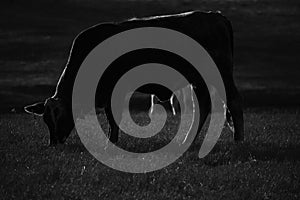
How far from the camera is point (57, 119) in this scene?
13.5 meters

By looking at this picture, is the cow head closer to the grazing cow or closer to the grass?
the grazing cow

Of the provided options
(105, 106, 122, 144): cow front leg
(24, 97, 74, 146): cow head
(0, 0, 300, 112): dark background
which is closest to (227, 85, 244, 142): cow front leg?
(105, 106, 122, 144): cow front leg

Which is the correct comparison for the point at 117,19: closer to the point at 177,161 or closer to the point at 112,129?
the point at 112,129

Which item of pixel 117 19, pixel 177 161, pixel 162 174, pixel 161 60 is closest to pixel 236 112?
pixel 161 60

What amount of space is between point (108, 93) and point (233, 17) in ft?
137

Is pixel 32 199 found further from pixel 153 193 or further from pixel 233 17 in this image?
pixel 233 17

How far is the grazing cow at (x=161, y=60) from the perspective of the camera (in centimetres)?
1385

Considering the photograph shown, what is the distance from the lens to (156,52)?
14062 millimetres

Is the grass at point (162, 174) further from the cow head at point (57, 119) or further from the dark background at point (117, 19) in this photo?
the dark background at point (117, 19)

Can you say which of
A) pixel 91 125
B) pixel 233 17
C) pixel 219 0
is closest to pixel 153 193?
pixel 91 125

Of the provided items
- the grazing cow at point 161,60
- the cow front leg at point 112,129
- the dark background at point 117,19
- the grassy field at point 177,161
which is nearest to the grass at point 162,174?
the grassy field at point 177,161

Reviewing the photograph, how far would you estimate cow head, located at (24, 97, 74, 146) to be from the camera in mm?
13508

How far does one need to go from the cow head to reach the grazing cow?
0.02m

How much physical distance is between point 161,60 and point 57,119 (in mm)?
2177
